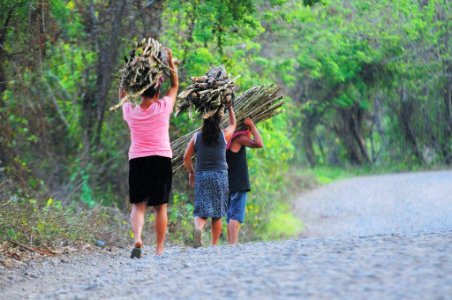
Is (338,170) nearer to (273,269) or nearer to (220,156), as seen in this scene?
(220,156)

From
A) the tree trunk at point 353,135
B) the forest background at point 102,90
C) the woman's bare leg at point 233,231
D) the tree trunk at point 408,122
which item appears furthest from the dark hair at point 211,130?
the tree trunk at point 353,135

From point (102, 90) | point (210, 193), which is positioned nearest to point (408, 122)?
point (102, 90)

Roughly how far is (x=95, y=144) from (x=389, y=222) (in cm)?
637

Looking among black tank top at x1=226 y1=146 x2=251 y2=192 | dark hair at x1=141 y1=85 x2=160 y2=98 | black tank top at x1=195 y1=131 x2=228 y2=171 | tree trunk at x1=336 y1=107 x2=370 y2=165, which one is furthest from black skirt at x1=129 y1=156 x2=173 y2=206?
tree trunk at x1=336 y1=107 x2=370 y2=165

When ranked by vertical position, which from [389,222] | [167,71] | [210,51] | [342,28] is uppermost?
[342,28]

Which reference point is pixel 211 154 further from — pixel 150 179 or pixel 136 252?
pixel 136 252

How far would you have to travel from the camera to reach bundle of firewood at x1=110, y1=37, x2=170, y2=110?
8.02m

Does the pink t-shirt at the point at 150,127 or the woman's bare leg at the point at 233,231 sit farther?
the woman's bare leg at the point at 233,231

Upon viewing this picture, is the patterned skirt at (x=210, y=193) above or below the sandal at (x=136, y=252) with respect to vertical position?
above

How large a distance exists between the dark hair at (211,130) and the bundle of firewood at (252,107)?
4.41 feet

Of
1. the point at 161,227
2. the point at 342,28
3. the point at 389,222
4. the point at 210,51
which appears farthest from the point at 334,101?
the point at 161,227

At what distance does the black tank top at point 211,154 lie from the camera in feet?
30.2

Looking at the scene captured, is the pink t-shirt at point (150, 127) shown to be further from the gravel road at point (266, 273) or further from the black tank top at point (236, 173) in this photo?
the black tank top at point (236, 173)

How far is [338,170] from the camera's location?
3800 cm
